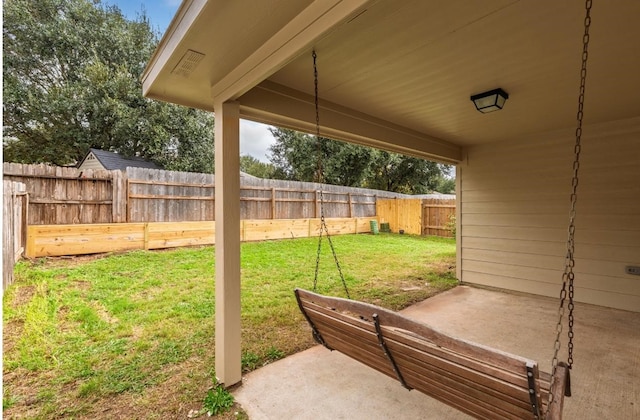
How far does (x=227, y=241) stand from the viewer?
231 cm

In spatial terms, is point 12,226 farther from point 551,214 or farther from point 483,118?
point 551,214

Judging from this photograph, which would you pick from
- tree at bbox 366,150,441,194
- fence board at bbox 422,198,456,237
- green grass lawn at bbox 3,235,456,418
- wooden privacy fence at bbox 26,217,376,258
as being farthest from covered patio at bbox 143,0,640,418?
tree at bbox 366,150,441,194

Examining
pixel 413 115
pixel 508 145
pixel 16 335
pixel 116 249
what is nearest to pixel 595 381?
pixel 413 115

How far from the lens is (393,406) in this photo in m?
2.07

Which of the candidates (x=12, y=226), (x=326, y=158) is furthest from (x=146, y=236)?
(x=326, y=158)

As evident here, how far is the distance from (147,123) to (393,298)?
11779mm

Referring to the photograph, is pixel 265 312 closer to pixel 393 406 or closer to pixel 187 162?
pixel 393 406

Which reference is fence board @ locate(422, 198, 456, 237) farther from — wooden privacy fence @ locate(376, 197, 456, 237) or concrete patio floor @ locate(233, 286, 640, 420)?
concrete patio floor @ locate(233, 286, 640, 420)

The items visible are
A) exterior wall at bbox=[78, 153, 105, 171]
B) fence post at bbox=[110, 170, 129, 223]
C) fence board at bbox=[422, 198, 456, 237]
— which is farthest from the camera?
fence board at bbox=[422, 198, 456, 237]

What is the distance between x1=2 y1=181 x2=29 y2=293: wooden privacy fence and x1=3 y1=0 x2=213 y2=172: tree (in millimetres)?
7203

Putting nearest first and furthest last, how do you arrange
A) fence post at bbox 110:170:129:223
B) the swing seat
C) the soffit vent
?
1. the swing seat
2. the soffit vent
3. fence post at bbox 110:170:129:223

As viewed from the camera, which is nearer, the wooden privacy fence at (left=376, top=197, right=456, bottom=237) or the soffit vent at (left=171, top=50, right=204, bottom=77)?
the soffit vent at (left=171, top=50, right=204, bottom=77)

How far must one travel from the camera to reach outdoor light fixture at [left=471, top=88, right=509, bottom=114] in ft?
9.27

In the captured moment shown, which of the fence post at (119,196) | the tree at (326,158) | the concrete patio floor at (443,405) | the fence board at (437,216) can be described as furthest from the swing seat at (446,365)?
the tree at (326,158)
